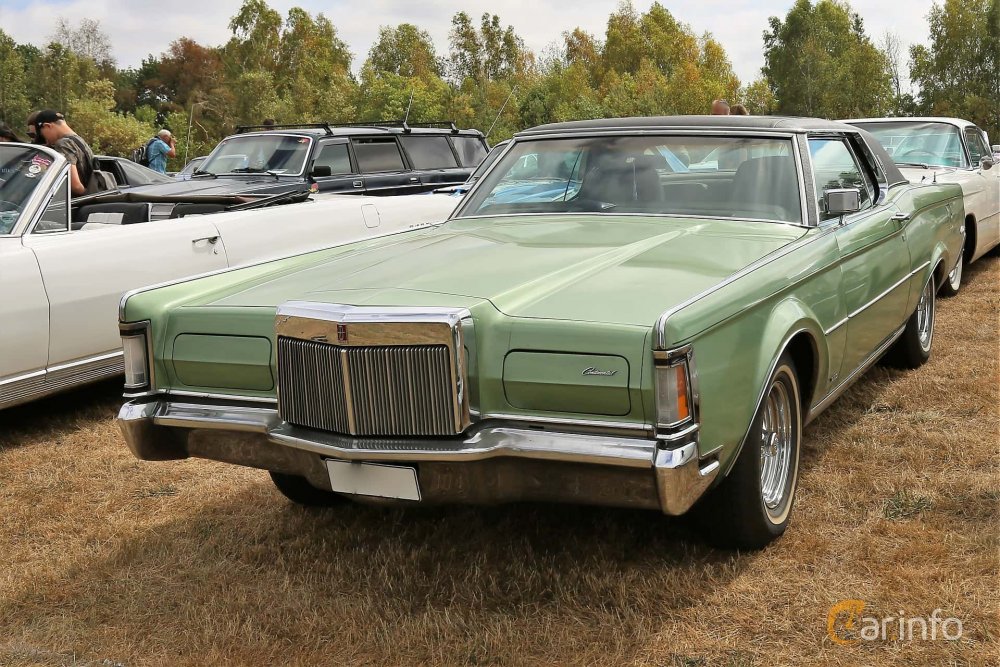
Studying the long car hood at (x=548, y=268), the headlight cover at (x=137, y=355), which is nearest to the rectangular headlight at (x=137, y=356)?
the headlight cover at (x=137, y=355)

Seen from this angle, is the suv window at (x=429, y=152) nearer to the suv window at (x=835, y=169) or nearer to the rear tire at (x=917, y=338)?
the rear tire at (x=917, y=338)

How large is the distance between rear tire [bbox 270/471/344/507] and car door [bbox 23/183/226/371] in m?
1.74

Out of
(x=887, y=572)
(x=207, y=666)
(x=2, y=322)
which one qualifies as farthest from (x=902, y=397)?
(x=2, y=322)

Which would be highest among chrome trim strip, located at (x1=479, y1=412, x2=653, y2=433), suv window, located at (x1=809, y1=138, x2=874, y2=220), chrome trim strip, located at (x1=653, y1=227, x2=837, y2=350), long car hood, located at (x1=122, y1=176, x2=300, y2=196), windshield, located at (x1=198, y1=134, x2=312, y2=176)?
windshield, located at (x1=198, y1=134, x2=312, y2=176)

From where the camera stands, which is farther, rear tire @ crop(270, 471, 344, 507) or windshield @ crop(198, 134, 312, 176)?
windshield @ crop(198, 134, 312, 176)

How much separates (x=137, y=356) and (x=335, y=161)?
7406 millimetres

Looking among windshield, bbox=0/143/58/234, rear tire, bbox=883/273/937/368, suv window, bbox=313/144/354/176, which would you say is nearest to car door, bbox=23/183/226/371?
windshield, bbox=0/143/58/234

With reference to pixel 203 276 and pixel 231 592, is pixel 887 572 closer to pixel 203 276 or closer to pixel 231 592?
pixel 231 592

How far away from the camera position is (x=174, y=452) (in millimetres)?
3352

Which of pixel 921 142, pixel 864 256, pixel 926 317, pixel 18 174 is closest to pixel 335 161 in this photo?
pixel 18 174

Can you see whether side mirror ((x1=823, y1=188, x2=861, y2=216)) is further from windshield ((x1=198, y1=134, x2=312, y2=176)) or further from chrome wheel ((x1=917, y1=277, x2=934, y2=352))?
windshield ((x1=198, y1=134, x2=312, y2=176))

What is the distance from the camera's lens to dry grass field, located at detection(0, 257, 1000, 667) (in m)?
2.86

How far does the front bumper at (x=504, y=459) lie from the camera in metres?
2.64

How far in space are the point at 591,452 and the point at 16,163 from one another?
408 cm
